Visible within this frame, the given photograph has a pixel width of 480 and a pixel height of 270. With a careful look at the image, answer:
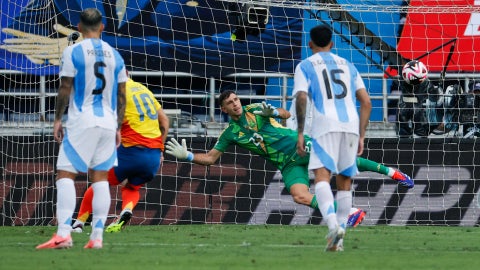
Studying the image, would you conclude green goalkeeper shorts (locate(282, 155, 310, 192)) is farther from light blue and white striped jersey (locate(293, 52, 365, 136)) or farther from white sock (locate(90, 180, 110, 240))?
white sock (locate(90, 180, 110, 240))

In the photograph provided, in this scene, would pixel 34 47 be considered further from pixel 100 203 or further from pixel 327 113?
pixel 327 113

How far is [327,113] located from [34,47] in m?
9.65

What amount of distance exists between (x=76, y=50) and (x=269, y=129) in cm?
493

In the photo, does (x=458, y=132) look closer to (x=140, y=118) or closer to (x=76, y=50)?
(x=140, y=118)

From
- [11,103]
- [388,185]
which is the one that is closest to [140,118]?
[388,185]

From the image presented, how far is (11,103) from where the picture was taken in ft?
64.8

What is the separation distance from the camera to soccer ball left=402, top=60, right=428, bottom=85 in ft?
57.8

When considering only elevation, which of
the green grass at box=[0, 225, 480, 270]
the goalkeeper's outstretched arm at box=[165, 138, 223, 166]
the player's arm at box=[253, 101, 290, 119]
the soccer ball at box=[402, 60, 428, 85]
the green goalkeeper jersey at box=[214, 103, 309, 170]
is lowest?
the green grass at box=[0, 225, 480, 270]

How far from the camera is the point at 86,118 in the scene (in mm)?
10141

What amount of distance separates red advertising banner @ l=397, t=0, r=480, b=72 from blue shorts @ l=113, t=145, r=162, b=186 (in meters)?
8.06

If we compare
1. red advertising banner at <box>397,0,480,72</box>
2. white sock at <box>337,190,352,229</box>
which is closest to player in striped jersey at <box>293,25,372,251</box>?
white sock at <box>337,190,352,229</box>

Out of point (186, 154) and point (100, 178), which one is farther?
point (186, 154)

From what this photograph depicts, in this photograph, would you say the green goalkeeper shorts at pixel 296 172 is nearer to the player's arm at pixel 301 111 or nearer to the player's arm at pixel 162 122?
the player's arm at pixel 162 122

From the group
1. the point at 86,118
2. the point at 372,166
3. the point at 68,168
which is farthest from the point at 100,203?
the point at 372,166
